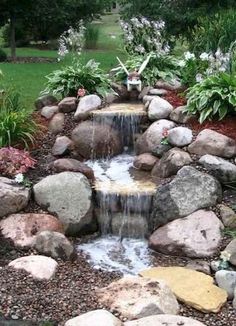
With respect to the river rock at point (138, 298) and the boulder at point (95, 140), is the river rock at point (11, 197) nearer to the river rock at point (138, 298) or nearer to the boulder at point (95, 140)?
the boulder at point (95, 140)

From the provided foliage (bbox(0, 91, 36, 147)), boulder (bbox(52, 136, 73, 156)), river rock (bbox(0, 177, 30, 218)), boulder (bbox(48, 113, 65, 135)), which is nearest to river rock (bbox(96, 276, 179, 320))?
river rock (bbox(0, 177, 30, 218))

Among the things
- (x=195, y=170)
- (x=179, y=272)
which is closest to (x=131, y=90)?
(x=195, y=170)

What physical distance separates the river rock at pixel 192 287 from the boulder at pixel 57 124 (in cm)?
288

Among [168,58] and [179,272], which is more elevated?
[168,58]

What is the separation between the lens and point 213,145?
20.9ft

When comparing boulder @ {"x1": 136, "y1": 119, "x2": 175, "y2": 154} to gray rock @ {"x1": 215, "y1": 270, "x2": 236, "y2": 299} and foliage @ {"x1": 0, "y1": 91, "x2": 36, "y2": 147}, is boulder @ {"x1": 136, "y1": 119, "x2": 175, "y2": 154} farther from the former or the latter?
gray rock @ {"x1": 215, "y1": 270, "x2": 236, "y2": 299}

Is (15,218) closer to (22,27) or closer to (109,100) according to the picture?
(109,100)

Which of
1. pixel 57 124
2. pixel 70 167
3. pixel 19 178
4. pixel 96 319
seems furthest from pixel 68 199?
pixel 96 319

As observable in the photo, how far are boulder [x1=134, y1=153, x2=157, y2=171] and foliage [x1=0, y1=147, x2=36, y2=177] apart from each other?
1.25m

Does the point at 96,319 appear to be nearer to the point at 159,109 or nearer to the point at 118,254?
the point at 118,254

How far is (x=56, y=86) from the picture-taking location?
27.4ft

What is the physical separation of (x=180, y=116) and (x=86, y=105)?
1263 millimetres

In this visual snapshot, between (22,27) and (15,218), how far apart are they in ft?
60.3

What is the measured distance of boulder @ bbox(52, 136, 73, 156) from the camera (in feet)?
22.7
